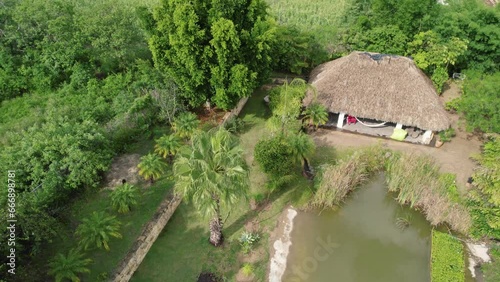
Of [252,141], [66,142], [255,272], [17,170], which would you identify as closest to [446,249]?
[255,272]

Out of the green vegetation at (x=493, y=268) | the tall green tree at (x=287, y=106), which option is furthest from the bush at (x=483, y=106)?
the tall green tree at (x=287, y=106)

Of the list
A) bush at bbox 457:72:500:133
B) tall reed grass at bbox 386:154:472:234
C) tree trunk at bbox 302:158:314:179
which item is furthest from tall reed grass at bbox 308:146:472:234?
bush at bbox 457:72:500:133

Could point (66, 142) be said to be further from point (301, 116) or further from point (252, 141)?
point (301, 116)

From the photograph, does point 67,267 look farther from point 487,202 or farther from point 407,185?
point 487,202

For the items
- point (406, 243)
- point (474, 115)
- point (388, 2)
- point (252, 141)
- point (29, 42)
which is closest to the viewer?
point (406, 243)

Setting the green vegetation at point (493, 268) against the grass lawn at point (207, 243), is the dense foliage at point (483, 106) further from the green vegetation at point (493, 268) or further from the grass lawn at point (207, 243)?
the grass lawn at point (207, 243)

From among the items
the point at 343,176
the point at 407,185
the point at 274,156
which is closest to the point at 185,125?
Result: the point at 274,156

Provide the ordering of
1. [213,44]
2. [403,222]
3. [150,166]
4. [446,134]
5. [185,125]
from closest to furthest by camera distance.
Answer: [403,222]
[150,166]
[213,44]
[185,125]
[446,134]
